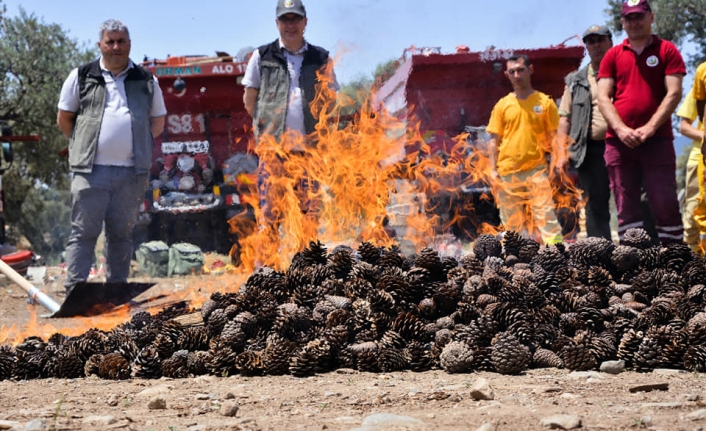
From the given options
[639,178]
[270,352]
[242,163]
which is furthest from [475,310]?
[242,163]

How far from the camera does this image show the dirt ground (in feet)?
→ 9.82

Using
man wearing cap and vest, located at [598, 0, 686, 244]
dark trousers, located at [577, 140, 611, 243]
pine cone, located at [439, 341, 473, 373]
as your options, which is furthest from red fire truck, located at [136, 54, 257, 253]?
pine cone, located at [439, 341, 473, 373]

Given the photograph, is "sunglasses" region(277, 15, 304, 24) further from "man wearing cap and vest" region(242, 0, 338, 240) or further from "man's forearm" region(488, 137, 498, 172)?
"man's forearm" region(488, 137, 498, 172)

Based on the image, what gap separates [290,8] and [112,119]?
1.95 meters

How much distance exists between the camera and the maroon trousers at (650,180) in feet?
23.2

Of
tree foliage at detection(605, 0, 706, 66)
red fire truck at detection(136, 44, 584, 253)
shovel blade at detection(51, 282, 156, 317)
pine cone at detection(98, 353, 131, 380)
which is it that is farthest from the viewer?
tree foliage at detection(605, 0, 706, 66)

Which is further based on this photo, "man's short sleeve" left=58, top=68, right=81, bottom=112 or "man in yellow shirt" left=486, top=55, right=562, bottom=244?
"man in yellow shirt" left=486, top=55, right=562, bottom=244

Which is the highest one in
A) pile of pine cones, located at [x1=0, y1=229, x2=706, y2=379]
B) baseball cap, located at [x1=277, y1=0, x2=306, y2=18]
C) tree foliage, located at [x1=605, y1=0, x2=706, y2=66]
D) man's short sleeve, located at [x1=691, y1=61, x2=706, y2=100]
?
tree foliage, located at [x1=605, y1=0, x2=706, y2=66]

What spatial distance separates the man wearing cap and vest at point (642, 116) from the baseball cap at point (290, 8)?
111 inches

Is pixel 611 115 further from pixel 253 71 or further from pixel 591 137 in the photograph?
pixel 253 71

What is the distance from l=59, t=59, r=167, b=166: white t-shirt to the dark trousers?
4.50 meters

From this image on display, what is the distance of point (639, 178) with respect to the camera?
7262mm

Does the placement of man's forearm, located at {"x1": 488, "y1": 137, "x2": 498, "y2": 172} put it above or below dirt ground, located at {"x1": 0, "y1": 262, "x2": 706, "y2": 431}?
above

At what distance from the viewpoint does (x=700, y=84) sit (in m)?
6.84
